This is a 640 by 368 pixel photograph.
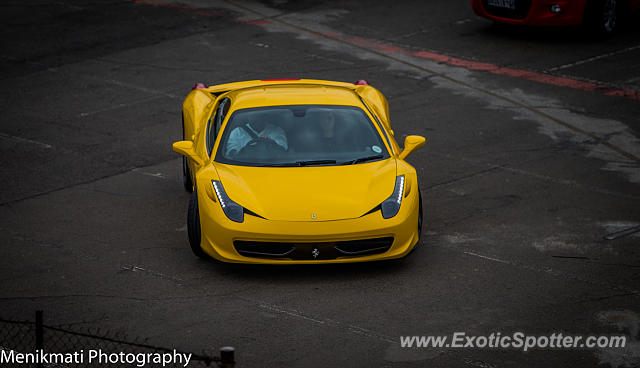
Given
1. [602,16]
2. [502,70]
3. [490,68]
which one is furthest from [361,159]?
[602,16]

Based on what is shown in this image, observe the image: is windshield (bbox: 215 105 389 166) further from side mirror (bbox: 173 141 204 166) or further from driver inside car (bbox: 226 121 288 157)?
side mirror (bbox: 173 141 204 166)

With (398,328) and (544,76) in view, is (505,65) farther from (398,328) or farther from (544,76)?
(398,328)

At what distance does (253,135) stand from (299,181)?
3.15 feet

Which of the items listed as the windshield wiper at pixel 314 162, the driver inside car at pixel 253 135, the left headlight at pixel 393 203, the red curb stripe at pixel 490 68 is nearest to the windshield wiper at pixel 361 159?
the windshield wiper at pixel 314 162

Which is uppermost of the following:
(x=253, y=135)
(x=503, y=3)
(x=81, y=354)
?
(x=503, y=3)

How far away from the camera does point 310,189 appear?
8.62 m

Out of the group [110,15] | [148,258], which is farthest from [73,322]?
[110,15]

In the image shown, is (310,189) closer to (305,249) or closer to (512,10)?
(305,249)

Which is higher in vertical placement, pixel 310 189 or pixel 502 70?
pixel 310 189

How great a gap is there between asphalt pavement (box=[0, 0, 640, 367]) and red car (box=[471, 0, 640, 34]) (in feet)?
1.39

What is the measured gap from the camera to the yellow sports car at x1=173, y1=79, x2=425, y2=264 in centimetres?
833

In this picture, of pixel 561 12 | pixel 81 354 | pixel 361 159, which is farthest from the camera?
pixel 561 12

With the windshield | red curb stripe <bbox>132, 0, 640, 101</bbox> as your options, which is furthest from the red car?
the windshield

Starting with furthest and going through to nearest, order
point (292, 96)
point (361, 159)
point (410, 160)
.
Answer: point (410, 160), point (292, 96), point (361, 159)
